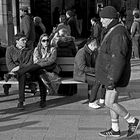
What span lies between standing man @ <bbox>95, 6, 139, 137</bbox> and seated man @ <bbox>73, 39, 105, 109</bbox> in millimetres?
1602

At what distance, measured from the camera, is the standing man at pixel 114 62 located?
4.98m

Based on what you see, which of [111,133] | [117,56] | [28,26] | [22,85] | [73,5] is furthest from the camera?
[73,5]

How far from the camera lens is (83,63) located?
→ 280 inches

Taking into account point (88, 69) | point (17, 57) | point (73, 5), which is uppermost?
point (73, 5)

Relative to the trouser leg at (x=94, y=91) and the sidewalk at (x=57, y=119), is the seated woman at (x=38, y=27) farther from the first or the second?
the trouser leg at (x=94, y=91)

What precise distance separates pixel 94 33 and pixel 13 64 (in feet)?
17.3

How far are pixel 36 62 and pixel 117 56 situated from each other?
2.56 meters

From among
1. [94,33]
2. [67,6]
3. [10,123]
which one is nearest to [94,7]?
[67,6]

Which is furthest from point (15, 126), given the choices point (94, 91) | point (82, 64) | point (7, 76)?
point (82, 64)

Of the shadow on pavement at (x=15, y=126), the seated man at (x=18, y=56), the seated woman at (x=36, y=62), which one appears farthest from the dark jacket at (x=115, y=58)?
the seated man at (x=18, y=56)

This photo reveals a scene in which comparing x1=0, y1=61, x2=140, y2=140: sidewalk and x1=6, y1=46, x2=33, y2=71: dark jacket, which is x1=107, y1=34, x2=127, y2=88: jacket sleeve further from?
x1=6, y1=46, x2=33, y2=71: dark jacket

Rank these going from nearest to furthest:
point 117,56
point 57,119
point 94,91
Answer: point 117,56 < point 57,119 < point 94,91

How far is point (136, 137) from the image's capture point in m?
5.44

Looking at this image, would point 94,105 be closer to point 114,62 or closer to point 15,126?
point 15,126
